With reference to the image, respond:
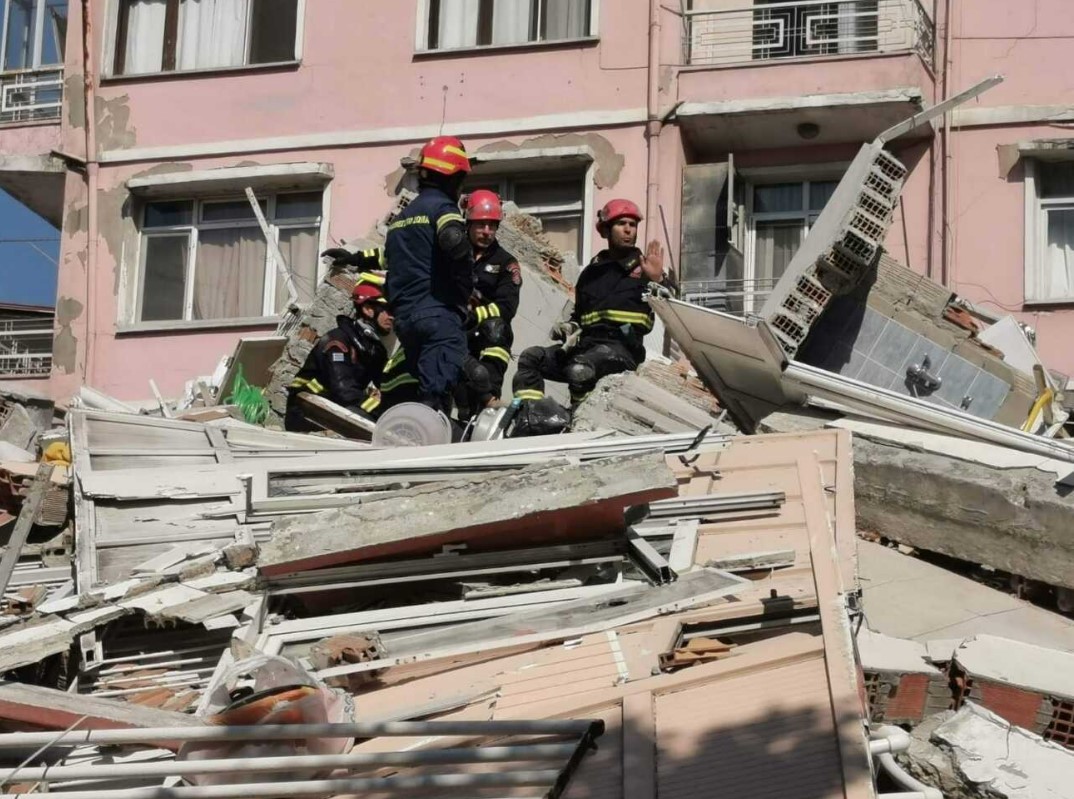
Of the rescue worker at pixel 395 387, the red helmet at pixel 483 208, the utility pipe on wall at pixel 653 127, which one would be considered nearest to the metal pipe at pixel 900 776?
the rescue worker at pixel 395 387

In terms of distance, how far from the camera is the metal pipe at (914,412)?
9.02 metres

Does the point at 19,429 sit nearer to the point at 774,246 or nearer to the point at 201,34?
the point at 201,34

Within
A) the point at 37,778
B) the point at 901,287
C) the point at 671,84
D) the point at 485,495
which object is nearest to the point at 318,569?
the point at 485,495

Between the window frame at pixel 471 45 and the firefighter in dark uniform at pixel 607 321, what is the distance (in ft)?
17.7

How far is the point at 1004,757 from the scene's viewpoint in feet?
19.9

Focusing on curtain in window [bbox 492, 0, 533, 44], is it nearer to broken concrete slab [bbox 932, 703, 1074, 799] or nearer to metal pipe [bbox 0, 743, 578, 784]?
broken concrete slab [bbox 932, 703, 1074, 799]

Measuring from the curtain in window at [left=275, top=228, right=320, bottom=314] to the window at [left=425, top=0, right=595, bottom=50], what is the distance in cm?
228

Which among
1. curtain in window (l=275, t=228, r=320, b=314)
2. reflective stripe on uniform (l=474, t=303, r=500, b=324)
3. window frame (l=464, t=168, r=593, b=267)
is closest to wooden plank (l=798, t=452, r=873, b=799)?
reflective stripe on uniform (l=474, t=303, r=500, b=324)

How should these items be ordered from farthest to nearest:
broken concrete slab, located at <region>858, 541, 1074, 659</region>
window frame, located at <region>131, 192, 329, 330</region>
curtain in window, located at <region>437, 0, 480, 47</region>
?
window frame, located at <region>131, 192, 329, 330</region>, curtain in window, located at <region>437, 0, 480, 47</region>, broken concrete slab, located at <region>858, 541, 1074, 659</region>

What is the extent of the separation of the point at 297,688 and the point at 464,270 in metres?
5.31

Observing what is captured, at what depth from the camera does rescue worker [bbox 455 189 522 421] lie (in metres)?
10.6

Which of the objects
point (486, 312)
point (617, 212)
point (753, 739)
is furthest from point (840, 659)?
point (617, 212)

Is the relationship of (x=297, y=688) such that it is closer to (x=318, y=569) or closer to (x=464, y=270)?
(x=318, y=569)

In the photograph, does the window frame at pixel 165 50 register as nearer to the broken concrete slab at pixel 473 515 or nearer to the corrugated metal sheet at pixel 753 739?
the broken concrete slab at pixel 473 515
